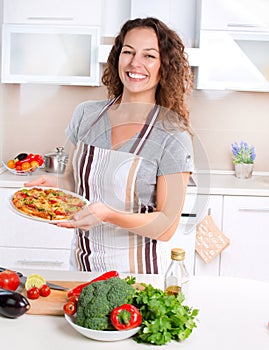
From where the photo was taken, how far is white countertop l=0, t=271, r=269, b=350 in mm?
1248

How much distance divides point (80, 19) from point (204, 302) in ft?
6.63

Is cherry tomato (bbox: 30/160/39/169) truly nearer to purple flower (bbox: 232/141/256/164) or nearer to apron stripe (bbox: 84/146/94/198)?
purple flower (bbox: 232/141/256/164)

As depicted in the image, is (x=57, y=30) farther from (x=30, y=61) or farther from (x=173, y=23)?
(x=173, y=23)

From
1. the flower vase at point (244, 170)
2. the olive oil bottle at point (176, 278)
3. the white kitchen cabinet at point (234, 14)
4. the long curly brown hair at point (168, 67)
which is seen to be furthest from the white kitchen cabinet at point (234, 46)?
the olive oil bottle at point (176, 278)

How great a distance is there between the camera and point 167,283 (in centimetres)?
143

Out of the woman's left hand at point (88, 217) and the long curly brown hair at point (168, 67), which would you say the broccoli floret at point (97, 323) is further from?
the long curly brown hair at point (168, 67)

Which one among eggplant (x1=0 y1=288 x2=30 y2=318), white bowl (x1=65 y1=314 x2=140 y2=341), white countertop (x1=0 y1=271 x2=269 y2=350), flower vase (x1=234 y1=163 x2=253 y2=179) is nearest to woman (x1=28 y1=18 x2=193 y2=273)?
white countertop (x1=0 y1=271 x2=269 y2=350)

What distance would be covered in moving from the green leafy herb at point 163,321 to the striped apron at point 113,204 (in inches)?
14.5

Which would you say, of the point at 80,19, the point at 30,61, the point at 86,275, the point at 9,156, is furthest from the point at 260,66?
the point at 86,275

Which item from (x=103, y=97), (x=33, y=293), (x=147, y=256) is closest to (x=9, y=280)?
(x=33, y=293)

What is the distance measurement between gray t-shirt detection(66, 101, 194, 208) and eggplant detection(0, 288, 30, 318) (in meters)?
0.48

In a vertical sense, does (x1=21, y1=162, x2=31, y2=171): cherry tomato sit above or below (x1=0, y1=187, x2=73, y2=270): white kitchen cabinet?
above

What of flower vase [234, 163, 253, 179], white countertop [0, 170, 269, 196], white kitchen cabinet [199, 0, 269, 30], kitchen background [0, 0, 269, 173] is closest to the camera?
white countertop [0, 170, 269, 196]

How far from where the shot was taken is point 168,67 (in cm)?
163
